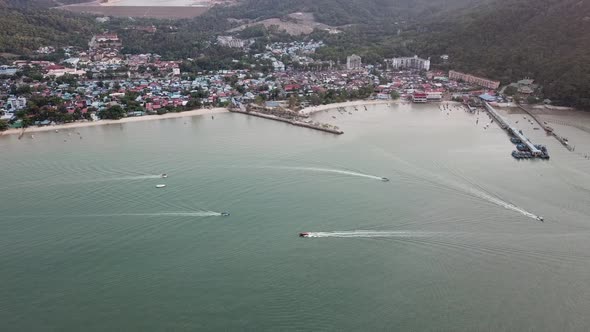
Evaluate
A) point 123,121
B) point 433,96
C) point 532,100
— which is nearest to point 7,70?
point 123,121

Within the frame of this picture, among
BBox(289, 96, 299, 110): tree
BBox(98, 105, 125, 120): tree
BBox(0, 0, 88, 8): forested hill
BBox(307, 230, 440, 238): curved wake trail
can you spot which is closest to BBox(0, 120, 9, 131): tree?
BBox(98, 105, 125, 120): tree

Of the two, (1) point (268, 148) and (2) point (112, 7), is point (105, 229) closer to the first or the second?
(1) point (268, 148)

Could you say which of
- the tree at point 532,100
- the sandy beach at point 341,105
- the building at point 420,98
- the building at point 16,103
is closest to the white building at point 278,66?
the sandy beach at point 341,105

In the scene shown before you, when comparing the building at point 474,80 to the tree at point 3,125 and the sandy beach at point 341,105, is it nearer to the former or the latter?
the sandy beach at point 341,105

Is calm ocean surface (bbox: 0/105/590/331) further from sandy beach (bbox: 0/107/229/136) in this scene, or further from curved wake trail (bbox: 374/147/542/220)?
sandy beach (bbox: 0/107/229/136)

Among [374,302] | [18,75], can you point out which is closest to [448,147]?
[374,302]

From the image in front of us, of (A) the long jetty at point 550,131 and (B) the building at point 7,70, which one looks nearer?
(A) the long jetty at point 550,131

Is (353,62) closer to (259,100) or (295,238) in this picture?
(259,100)
